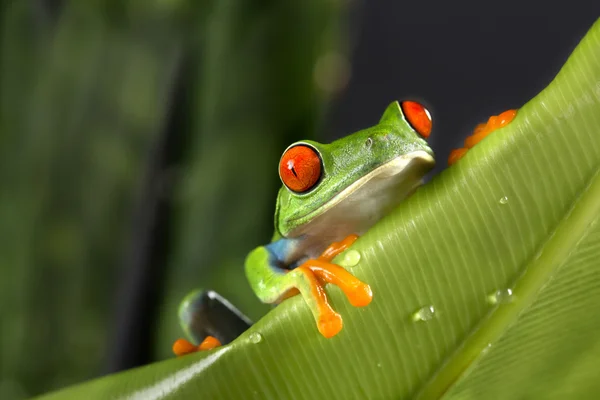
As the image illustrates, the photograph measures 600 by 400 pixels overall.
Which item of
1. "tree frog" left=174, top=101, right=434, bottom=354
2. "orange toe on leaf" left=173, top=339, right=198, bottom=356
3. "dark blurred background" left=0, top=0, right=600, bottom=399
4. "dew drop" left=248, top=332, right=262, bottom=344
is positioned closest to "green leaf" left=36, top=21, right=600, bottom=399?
"dew drop" left=248, top=332, right=262, bottom=344

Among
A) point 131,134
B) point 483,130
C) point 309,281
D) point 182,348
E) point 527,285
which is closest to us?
point 527,285

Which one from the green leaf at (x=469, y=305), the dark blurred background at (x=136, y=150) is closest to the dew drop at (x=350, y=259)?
the green leaf at (x=469, y=305)

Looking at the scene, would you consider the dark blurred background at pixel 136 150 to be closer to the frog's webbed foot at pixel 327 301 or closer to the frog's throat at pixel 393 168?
the frog's throat at pixel 393 168

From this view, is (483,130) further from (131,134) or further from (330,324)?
(131,134)

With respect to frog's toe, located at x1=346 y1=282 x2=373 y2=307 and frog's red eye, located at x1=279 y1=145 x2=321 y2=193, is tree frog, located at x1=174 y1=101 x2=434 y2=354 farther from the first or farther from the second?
frog's toe, located at x1=346 y1=282 x2=373 y2=307

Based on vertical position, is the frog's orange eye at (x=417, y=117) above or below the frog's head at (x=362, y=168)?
above

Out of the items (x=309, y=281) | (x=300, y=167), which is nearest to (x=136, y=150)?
(x=300, y=167)
